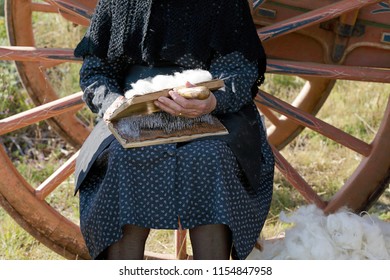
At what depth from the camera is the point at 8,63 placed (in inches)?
198

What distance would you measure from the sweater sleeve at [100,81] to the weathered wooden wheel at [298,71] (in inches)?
13.8

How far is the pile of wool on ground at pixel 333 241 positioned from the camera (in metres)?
2.93

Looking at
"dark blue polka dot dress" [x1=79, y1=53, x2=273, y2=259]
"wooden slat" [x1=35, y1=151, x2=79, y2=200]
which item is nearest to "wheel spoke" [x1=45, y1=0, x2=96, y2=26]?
"wooden slat" [x1=35, y1=151, x2=79, y2=200]

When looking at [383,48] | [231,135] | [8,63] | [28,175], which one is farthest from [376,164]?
[8,63]

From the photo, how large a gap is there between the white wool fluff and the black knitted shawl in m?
0.14

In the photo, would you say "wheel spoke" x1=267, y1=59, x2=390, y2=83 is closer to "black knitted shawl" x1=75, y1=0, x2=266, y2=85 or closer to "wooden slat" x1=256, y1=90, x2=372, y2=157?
"wooden slat" x1=256, y1=90, x2=372, y2=157

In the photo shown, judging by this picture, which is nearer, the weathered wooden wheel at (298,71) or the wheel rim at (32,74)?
the weathered wooden wheel at (298,71)

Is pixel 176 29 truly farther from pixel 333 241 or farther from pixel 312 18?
pixel 333 241

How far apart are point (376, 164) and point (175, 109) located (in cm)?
119

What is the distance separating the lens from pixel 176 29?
283 centimetres

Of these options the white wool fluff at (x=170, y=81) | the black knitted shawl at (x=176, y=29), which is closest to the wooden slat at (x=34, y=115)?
the black knitted shawl at (x=176, y=29)

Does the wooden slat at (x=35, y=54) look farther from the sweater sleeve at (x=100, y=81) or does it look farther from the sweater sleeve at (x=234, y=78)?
the sweater sleeve at (x=234, y=78)

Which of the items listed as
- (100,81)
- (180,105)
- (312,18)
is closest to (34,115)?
(100,81)

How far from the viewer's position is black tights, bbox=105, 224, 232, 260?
2637 mm
